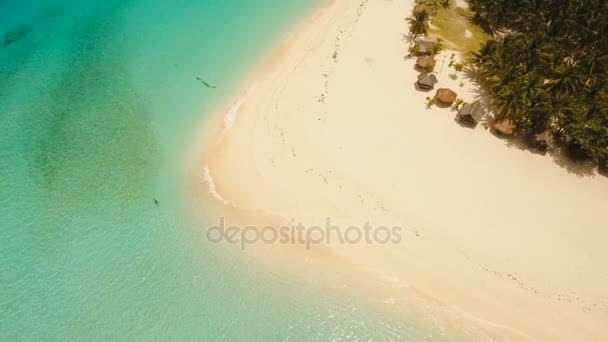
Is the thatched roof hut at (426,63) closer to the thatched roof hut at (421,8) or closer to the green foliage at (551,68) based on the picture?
the green foliage at (551,68)

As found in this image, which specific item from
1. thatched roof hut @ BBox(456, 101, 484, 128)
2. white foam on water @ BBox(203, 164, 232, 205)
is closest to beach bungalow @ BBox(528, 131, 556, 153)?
thatched roof hut @ BBox(456, 101, 484, 128)

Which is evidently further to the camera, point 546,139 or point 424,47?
point 424,47

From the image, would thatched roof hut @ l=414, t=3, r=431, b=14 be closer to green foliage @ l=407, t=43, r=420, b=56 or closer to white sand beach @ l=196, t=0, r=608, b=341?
green foliage @ l=407, t=43, r=420, b=56

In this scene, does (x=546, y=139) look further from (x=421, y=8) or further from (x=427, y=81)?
(x=421, y=8)

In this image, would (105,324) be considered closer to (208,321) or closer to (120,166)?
(208,321)

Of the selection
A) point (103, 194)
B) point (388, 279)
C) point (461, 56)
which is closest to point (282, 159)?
point (388, 279)

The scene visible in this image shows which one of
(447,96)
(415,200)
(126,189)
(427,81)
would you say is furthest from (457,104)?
(126,189)
